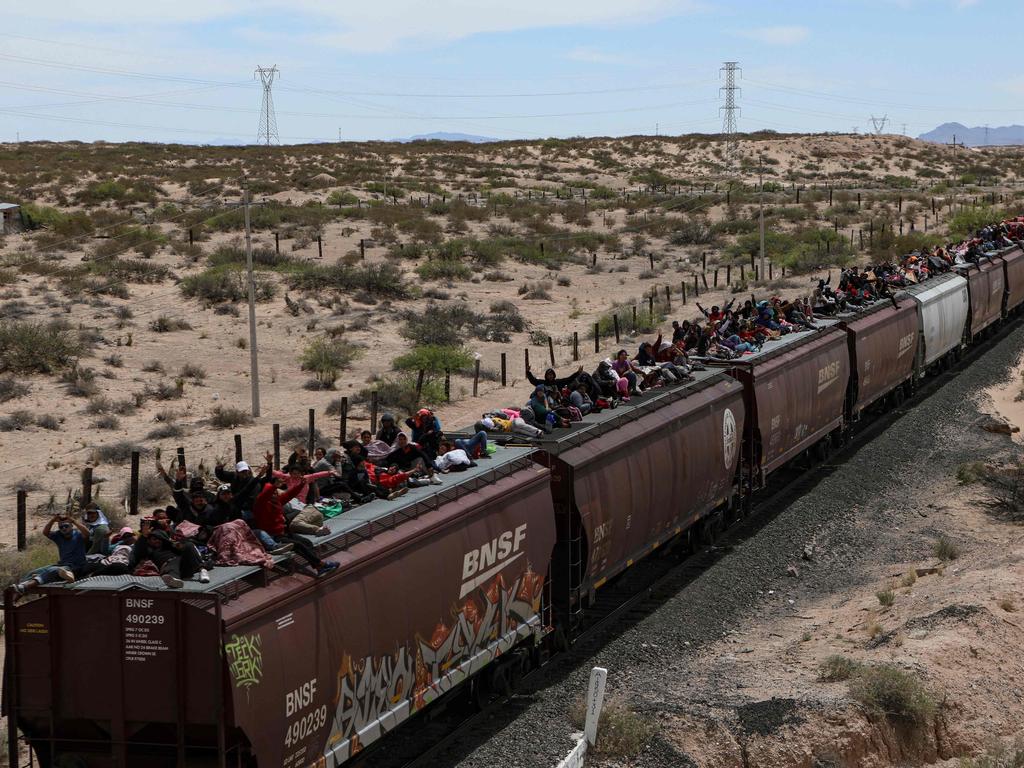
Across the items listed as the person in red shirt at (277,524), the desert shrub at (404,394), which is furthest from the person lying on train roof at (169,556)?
the desert shrub at (404,394)

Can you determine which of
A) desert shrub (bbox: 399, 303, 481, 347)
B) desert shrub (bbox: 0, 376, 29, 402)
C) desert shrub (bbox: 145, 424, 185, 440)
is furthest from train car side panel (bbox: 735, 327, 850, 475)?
desert shrub (bbox: 0, 376, 29, 402)

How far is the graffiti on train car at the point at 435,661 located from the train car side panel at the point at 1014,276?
112 feet

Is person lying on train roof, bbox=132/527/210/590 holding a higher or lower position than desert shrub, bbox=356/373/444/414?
higher

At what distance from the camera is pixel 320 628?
1076cm

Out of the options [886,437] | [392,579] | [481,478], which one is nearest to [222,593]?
[392,579]

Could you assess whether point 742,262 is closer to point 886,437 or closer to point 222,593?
point 886,437

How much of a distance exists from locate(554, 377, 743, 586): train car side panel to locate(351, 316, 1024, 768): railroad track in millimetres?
937

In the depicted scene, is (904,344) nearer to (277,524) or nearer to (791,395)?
(791,395)

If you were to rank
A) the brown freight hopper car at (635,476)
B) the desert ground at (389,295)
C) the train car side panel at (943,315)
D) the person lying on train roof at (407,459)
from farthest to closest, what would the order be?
the train car side panel at (943,315) → the desert ground at (389,295) → the brown freight hopper car at (635,476) → the person lying on train roof at (407,459)

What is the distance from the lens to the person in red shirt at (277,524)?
10805mm

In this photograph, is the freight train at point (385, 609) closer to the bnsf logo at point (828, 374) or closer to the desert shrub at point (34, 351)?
the bnsf logo at point (828, 374)

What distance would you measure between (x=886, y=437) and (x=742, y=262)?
1309 inches

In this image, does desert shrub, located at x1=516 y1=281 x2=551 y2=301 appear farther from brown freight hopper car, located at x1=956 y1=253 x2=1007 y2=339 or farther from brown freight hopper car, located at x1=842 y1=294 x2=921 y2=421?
brown freight hopper car, located at x1=842 y1=294 x2=921 y2=421

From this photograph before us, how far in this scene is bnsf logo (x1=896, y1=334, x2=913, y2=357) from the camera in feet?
102
